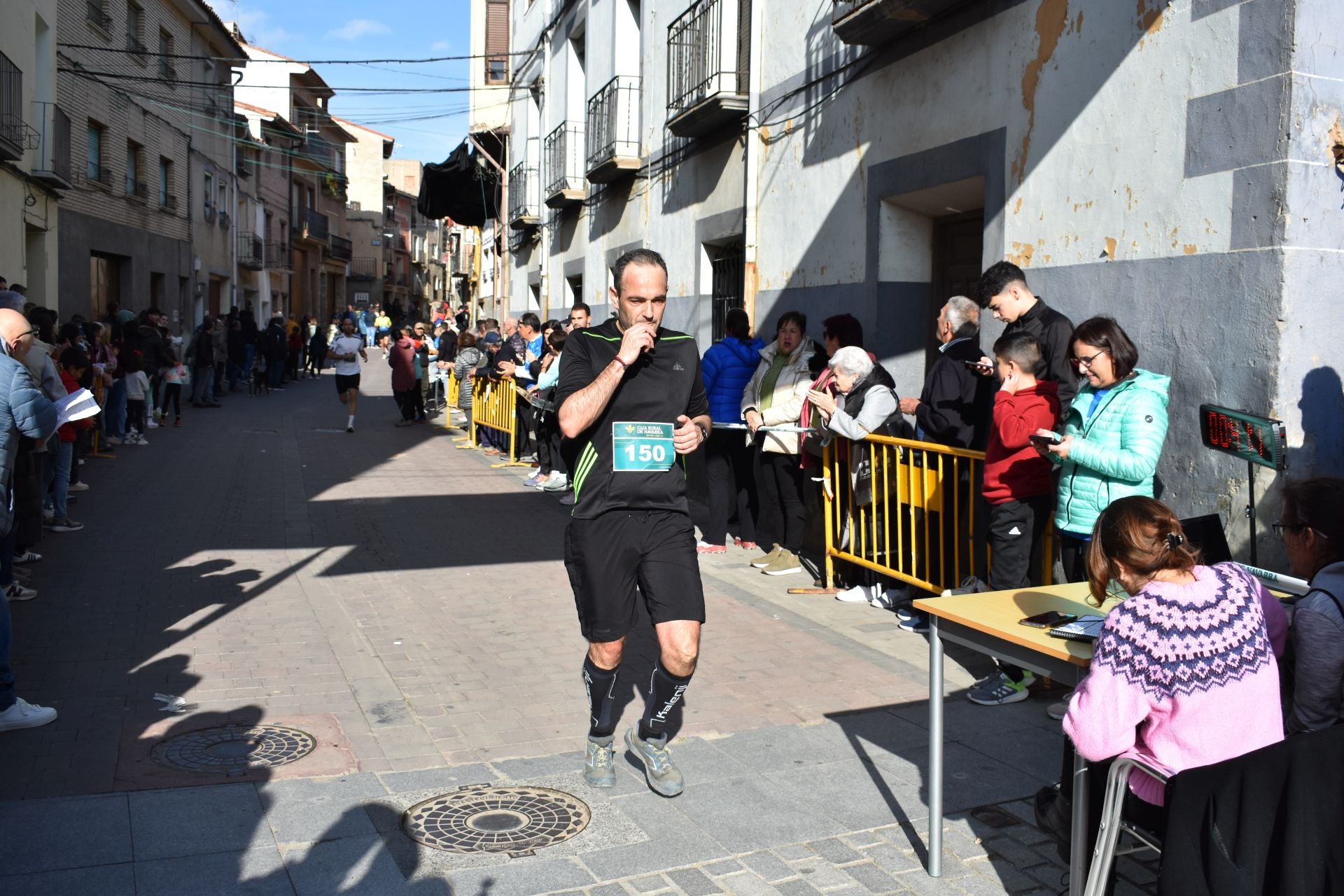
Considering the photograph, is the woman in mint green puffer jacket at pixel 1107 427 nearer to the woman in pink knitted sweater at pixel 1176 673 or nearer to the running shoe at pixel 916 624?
the running shoe at pixel 916 624

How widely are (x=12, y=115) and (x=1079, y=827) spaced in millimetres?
19343

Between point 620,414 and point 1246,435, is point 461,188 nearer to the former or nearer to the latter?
point 620,414

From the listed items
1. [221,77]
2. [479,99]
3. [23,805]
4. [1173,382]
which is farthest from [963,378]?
[221,77]

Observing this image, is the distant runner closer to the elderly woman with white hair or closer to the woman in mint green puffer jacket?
the elderly woman with white hair

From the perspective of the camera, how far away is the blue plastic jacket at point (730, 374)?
917cm

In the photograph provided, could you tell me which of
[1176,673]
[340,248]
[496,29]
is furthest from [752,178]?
[340,248]

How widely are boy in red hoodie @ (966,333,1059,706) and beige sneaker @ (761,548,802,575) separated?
281cm

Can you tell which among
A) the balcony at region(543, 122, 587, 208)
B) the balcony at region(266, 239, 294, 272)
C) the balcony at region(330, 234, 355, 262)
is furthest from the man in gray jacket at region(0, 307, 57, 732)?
the balcony at region(330, 234, 355, 262)

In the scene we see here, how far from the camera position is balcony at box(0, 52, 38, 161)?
674 inches

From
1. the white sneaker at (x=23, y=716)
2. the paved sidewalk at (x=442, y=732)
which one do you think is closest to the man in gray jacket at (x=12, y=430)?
the white sneaker at (x=23, y=716)

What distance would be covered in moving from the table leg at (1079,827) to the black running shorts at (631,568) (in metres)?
1.44

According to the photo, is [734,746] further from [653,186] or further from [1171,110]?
[653,186]

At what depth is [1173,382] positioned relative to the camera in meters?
5.93

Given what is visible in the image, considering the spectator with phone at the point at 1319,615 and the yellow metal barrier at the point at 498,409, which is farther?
the yellow metal barrier at the point at 498,409
